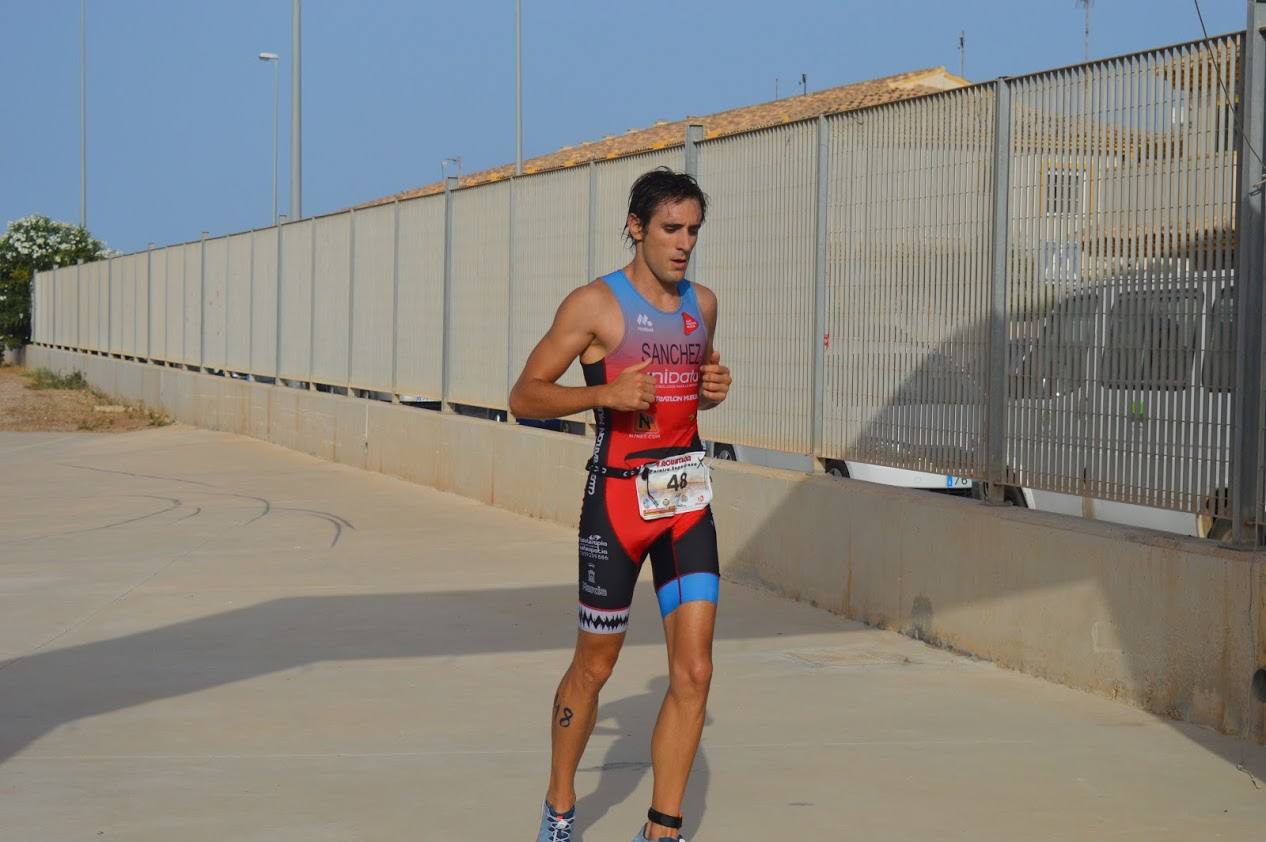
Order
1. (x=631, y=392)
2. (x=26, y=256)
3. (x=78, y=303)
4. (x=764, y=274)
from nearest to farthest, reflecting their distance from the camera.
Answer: (x=631, y=392) < (x=764, y=274) < (x=78, y=303) < (x=26, y=256)

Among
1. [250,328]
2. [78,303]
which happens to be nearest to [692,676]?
[250,328]

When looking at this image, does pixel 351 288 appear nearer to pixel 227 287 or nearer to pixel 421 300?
pixel 421 300

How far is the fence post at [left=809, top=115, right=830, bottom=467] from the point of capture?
1027 cm

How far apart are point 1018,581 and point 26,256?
207 feet

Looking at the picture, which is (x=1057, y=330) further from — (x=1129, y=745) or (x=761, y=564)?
(x=761, y=564)

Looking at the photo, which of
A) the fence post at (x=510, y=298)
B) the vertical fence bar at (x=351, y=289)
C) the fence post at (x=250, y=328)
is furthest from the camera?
the fence post at (x=250, y=328)

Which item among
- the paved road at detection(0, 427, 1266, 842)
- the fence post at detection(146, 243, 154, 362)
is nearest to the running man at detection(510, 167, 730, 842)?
the paved road at detection(0, 427, 1266, 842)

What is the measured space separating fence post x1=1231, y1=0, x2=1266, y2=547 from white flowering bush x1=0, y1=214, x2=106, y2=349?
198ft

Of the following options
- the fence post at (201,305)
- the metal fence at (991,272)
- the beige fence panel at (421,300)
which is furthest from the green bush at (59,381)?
the metal fence at (991,272)

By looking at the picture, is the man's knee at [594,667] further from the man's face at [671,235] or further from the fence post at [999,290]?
the fence post at [999,290]

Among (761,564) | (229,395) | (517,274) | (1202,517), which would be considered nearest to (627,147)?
(229,395)

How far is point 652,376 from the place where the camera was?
16.8 ft

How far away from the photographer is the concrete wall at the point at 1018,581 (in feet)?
22.6

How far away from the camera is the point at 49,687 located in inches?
313
